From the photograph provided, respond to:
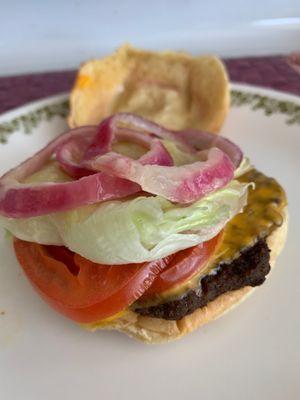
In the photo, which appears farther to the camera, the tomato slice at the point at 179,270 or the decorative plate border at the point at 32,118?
the decorative plate border at the point at 32,118

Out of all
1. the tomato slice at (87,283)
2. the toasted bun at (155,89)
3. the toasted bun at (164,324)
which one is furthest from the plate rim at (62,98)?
the toasted bun at (164,324)

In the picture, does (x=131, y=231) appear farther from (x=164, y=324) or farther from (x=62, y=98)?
(x=62, y=98)

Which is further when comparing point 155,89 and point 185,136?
point 155,89

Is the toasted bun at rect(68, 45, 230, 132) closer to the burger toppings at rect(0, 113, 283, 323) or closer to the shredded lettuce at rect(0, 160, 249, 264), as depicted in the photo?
the burger toppings at rect(0, 113, 283, 323)

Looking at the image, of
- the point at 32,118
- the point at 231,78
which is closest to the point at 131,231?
the point at 32,118

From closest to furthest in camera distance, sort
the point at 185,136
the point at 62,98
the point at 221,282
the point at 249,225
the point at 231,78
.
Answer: the point at 221,282 < the point at 249,225 < the point at 185,136 < the point at 62,98 < the point at 231,78

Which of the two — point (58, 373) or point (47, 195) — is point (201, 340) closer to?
point (58, 373)

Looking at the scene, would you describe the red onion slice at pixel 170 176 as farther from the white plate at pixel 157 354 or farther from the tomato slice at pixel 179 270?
the white plate at pixel 157 354

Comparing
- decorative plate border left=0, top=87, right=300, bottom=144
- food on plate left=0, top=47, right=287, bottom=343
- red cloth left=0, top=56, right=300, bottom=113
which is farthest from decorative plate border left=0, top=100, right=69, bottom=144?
food on plate left=0, top=47, right=287, bottom=343
